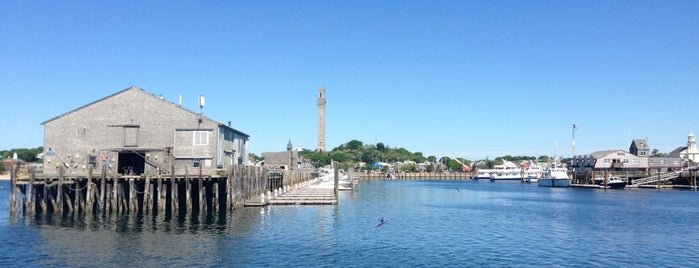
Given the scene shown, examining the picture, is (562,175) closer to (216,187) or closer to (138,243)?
(216,187)

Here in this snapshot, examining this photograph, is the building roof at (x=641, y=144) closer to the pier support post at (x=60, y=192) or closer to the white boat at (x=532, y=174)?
the white boat at (x=532, y=174)

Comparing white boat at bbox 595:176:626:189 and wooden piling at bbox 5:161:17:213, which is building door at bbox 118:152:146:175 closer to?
wooden piling at bbox 5:161:17:213

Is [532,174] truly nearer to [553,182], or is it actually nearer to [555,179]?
[553,182]

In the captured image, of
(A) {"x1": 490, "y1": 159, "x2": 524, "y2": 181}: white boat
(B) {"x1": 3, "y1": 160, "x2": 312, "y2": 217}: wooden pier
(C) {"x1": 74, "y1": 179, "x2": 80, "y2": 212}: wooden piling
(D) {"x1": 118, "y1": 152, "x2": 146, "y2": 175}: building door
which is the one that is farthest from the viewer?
(A) {"x1": 490, "y1": 159, "x2": 524, "y2": 181}: white boat

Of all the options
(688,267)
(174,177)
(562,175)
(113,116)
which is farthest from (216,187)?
(562,175)

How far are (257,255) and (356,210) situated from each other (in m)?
27.7

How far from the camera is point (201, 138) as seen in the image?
55344 mm

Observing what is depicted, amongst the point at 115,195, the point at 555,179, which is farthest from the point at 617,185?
the point at 115,195

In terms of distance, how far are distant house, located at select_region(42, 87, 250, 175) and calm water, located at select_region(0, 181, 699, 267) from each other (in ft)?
25.6

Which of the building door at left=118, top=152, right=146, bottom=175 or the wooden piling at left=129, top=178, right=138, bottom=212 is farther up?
the building door at left=118, top=152, right=146, bottom=175

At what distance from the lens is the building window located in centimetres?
5528

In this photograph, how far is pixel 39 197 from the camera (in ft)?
164

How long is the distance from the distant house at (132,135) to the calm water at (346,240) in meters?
7.82

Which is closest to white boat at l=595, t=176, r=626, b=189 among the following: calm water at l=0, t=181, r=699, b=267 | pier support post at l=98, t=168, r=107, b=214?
calm water at l=0, t=181, r=699, b=267
